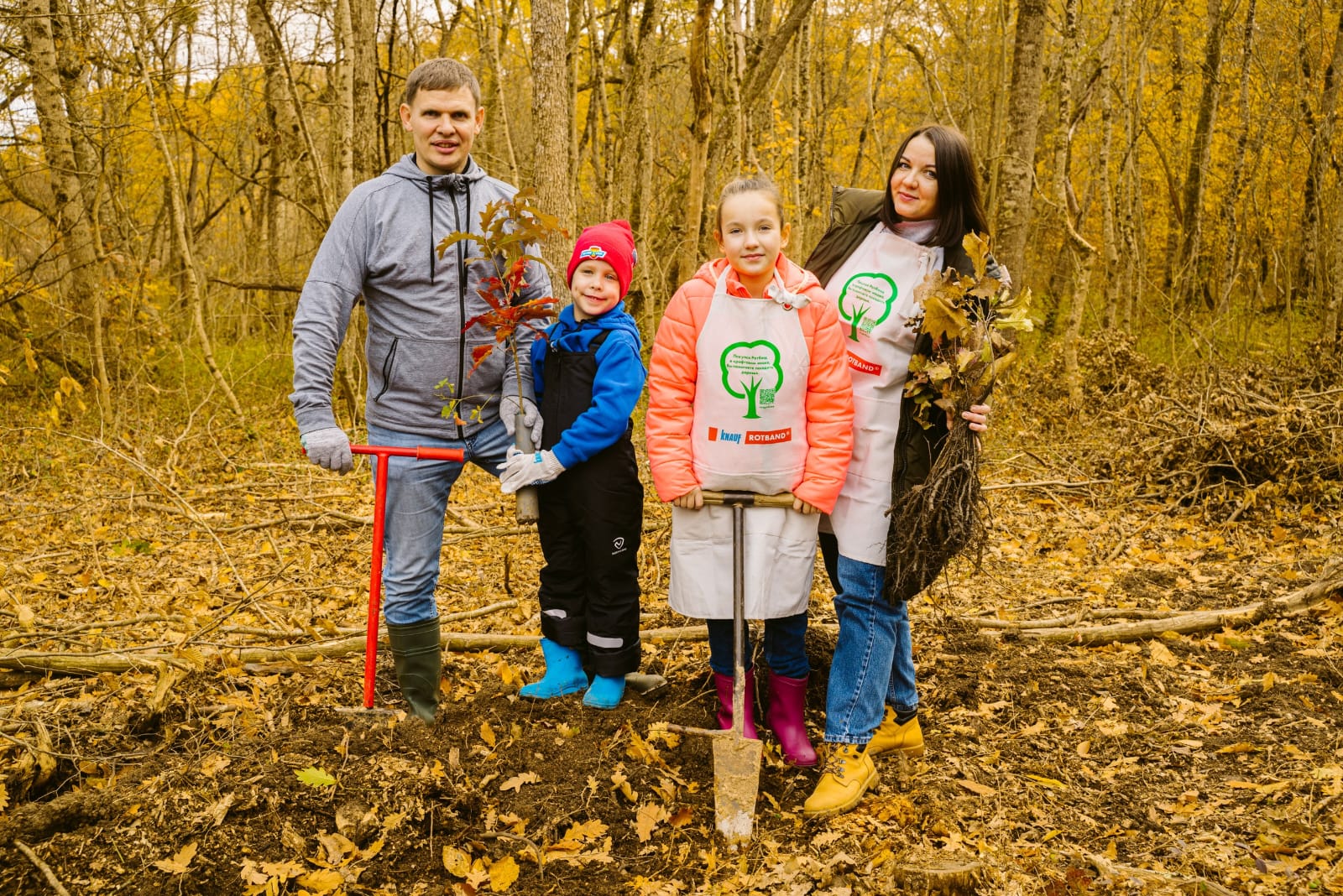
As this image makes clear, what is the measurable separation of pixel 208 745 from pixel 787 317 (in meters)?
2.68

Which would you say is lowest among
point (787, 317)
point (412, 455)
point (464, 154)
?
point (412, 455)

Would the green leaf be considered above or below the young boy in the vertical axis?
below


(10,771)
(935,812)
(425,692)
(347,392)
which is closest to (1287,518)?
(935,812)

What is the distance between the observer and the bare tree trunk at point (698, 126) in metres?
6.91

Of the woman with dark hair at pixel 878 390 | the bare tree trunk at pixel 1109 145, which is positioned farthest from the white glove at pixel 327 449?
the bare tree trunk at pixel 1109 145

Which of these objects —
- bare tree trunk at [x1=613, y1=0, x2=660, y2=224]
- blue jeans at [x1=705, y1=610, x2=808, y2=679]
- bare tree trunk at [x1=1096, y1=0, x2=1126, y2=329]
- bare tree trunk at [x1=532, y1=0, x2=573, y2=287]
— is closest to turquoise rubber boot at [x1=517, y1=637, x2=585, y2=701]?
blue jeans at [x1=705, y1=610, x2=808, y2=679]

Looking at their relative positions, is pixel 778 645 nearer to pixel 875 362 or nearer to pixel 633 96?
pixel 875 362

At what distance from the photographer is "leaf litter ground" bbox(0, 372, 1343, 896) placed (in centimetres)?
279

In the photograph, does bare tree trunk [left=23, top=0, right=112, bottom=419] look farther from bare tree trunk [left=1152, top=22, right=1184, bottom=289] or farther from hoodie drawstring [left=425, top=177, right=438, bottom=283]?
bare tree trunk [left=1152, top=22, right=1184, bottom=289]

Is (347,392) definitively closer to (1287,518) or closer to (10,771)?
(10,771)

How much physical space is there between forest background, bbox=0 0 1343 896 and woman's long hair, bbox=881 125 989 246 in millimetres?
765

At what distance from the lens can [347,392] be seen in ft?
32.8

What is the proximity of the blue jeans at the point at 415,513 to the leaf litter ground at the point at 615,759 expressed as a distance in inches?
19.9

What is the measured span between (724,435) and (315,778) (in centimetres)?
186
